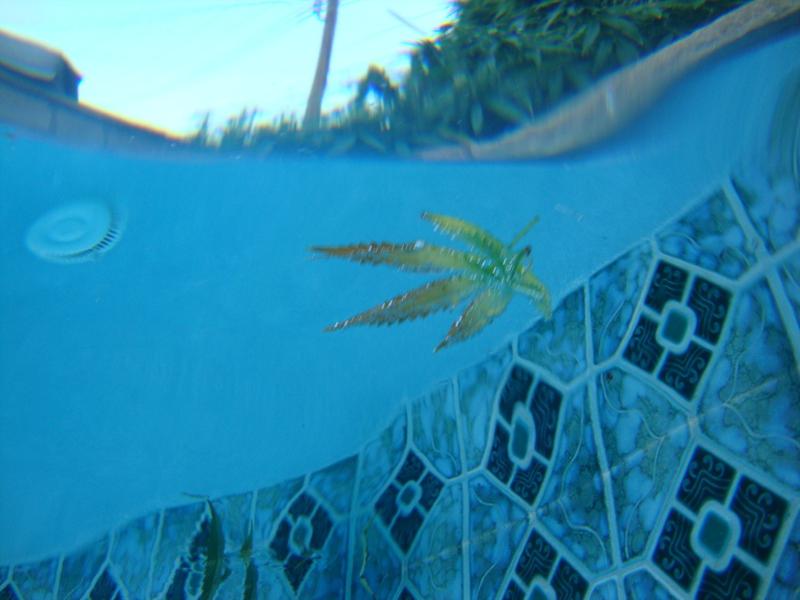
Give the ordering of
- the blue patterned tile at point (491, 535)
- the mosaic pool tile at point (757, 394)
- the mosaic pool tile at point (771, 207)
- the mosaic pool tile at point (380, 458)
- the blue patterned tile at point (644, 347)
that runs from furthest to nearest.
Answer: the mosaic pool tile at point (380, 458) → the blue patterned tile at point (491, 535) → the blue patterned tile at point (644, 347) → the mosaic pool tile at point (771, 207) → the mosaic pool tile at point (757, 394)

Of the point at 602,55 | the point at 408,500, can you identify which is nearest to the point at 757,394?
the point at 408,500

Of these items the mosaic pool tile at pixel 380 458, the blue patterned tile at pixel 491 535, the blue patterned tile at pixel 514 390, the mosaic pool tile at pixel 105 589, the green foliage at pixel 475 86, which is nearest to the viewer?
the blue patterned tile at pixel 491 535

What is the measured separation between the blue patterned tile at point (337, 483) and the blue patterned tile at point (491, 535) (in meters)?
0.43

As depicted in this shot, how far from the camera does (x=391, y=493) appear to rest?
1750mm

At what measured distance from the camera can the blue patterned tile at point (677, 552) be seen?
1.08 m

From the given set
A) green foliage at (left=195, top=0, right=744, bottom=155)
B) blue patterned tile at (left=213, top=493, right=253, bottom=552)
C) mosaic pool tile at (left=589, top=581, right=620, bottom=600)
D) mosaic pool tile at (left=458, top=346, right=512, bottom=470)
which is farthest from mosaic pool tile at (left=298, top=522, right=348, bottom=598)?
green foliage at (left=195, top=0, right=744, bottom=155)

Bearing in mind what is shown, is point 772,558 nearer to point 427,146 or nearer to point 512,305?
point 512,305

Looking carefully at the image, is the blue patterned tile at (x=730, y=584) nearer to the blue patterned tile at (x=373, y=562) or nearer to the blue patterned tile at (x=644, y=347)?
the blue patterned tile at (x=644, y=347)

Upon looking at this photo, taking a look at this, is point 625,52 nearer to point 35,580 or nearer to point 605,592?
point 605,592

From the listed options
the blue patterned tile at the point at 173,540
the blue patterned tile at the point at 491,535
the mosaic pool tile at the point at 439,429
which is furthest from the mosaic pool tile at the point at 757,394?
the blue patterned tile at the point at 173,540

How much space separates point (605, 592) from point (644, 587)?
0.31ft

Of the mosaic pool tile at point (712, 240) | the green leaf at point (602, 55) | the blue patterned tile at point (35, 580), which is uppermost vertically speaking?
the green leaf at point (602, 55)

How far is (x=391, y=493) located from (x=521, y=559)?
19.3 inches

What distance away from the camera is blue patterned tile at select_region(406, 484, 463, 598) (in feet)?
4.99
